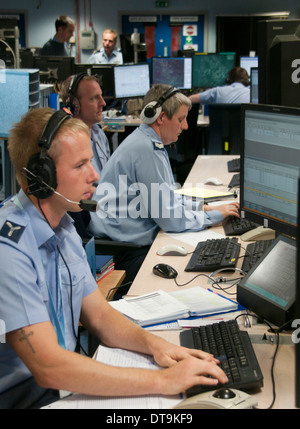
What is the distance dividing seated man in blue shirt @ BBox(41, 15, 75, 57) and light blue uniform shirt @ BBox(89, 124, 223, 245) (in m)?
4.77

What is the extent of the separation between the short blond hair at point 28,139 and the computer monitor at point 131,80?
4.73 metres

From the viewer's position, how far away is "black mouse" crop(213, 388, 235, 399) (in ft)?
3.58

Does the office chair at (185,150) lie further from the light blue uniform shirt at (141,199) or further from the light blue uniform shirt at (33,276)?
the light blue uniform shirt at (33,276)

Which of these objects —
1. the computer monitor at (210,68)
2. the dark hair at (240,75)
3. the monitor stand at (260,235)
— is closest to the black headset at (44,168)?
the monitor stand at (260,235)

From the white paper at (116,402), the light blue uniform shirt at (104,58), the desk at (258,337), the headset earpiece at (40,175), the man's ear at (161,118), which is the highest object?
the light blue uniform shirt at (104,58)

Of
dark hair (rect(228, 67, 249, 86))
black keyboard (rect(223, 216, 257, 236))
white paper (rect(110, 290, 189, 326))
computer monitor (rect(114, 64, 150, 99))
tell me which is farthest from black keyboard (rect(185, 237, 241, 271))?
computer monitor (rect(114, 64, 150, 99))

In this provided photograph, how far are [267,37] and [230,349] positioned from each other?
112 cm

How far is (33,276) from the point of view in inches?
49.6

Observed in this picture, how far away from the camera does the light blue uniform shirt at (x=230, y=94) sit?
5.62 metres

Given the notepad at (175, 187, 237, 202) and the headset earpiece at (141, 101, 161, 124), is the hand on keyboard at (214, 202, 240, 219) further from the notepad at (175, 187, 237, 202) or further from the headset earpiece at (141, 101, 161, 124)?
the headset earpiece at (141, 101, 161, 124)

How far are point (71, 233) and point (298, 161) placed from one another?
2.21 feet

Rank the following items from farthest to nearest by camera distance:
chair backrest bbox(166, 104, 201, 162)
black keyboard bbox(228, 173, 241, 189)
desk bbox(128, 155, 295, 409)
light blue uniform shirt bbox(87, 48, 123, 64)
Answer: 1. light blue uniform shirt bbox(87, 48, 123, 64)
2. chair backrest bbox(166, 104, 201, 162)
3. black keyboard bbox(228, 173, 241, 189)
4. desk bbox(128, 155, 295, 409)
